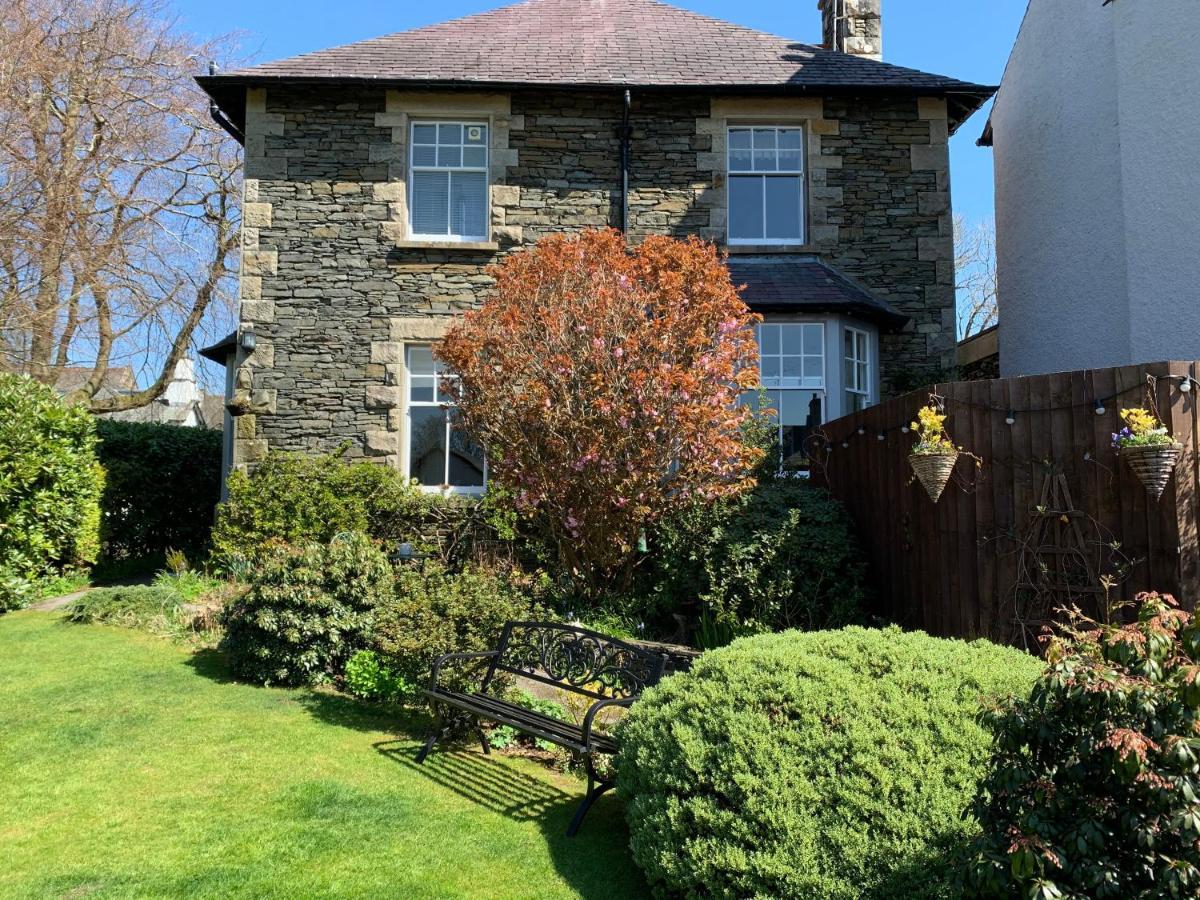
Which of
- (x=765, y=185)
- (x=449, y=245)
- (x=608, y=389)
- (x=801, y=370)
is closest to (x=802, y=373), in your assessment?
(x=801, y=370)

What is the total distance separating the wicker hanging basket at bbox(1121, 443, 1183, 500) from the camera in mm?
4852

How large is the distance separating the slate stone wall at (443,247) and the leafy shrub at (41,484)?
6.89 feet

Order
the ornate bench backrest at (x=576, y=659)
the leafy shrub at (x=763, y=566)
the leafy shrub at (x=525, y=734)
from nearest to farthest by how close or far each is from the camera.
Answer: the ornate bench backrest at (x=576, y=659)
the leafy shrub at (x=525, y=734)
the leafy shrub at (x=763, y=566)

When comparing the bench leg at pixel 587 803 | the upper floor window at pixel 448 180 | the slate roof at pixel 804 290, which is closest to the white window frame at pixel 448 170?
the upper floor window at pixel 448 180

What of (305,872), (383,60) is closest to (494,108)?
(383,60)

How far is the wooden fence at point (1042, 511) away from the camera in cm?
502

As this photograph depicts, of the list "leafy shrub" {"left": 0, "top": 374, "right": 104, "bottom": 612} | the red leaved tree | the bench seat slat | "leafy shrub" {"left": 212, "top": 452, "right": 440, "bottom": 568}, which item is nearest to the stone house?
"leafy shrub" {"left": 212, "top": 452, "right": 440, "bottom": 568}

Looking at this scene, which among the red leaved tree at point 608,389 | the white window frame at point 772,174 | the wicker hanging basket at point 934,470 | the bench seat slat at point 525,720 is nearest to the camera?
the bench seat slat at point 525,720

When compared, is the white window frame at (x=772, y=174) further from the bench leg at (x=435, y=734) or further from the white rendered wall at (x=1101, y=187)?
A: the bench leg at (x=435, y=734)

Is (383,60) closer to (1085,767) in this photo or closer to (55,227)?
(55,227)

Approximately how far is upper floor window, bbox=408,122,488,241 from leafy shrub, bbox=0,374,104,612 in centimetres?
507

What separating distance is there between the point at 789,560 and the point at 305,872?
4.70 metres

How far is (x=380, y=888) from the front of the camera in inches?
151

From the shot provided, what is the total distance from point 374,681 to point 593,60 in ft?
30.2
